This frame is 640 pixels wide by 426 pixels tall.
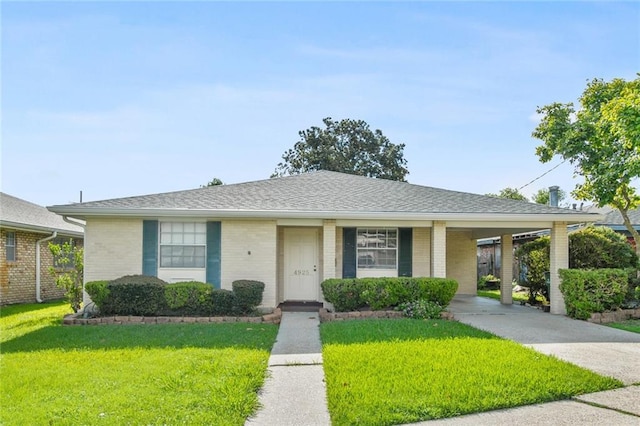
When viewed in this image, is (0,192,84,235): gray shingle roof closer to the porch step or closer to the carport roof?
the carport roof

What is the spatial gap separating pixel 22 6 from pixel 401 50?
8.20 metres

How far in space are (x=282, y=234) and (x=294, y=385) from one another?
Answer: 26.2 feet

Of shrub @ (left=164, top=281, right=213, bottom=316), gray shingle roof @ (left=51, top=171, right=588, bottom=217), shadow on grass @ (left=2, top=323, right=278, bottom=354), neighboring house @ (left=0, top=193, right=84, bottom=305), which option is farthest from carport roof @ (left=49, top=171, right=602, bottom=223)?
neighboring house @ (left=0, top=193, right=84, bottom=305)

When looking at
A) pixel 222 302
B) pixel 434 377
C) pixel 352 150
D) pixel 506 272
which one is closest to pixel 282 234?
pixel 222 302

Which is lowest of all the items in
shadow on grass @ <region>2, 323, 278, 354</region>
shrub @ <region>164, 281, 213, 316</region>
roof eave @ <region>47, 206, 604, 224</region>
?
shadow on grass @ <region>2, 323, 278, 354</region>

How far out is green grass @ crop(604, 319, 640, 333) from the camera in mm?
9865

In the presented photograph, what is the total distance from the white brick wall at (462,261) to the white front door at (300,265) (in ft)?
21.5

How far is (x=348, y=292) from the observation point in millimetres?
11211

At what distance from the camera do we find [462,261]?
58.3 feet

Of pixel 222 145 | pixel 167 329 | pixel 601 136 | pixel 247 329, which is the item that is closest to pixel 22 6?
pixel 167 329

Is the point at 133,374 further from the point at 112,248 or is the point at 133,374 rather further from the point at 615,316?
the point at 615,316

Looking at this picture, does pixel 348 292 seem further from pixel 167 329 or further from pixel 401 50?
pixel 401 50

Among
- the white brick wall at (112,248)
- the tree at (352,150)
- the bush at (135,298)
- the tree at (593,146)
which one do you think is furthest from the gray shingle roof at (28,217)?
the tree at (352,150)

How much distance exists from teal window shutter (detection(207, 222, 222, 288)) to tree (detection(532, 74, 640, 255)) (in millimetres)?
10154
